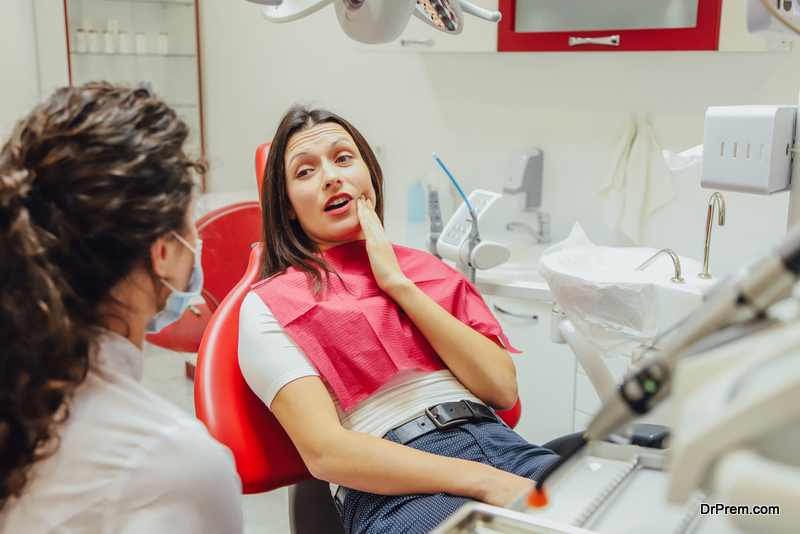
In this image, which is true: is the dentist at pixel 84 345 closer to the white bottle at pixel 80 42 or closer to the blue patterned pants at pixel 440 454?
the blue patterned pants at pixel 440 454

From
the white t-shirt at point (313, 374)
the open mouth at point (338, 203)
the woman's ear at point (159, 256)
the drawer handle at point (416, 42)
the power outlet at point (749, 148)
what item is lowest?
the white t-shirt at point (313, 374)

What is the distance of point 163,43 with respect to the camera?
369 centimetres

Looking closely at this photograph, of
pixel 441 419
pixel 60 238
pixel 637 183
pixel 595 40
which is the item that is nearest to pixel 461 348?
pixel 441 419

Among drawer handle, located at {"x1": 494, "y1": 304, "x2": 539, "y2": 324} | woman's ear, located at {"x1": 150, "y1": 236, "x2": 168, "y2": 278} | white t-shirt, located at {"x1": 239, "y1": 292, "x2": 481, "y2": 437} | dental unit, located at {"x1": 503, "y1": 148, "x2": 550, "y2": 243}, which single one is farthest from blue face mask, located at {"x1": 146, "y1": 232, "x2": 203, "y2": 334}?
dental unit, located at {"x1": 503, "y1": 148, "x2": 550, "y2": 243}

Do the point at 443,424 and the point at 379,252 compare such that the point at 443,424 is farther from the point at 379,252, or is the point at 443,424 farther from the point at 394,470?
the point at 379,252

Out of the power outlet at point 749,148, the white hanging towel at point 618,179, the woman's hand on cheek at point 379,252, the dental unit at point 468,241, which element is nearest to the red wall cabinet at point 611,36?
the white hanging towel at point 618,179

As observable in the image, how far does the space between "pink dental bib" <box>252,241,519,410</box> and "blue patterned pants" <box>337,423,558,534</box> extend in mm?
142

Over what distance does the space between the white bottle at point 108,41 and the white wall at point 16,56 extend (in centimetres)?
32

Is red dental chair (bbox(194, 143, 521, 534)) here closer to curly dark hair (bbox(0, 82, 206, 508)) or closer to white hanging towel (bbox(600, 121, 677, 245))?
curly dark hair (bbox(0, 82, 206, 508))

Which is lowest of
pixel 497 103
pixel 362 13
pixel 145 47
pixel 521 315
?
pixel 521 315

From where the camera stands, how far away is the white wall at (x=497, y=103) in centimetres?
230

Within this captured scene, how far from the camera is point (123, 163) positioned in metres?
0.77

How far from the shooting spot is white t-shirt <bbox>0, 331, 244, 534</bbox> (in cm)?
74

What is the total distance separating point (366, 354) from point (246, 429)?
0.91 feet
